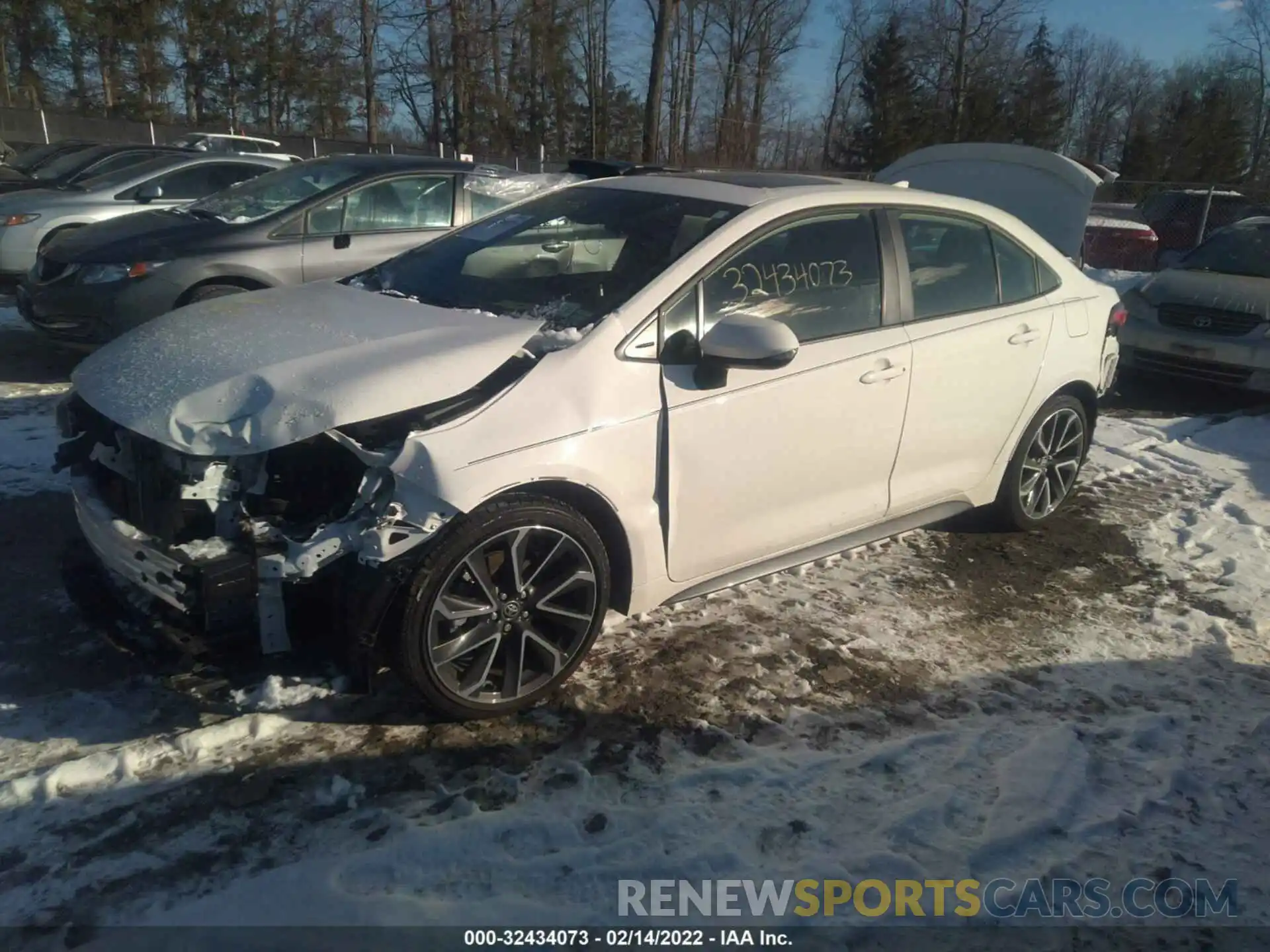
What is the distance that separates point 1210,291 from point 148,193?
9.75m

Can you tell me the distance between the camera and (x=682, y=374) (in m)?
3.50

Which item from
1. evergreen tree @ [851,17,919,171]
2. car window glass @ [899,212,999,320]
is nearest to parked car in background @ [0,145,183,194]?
car window glass @ [899,212,999,320]

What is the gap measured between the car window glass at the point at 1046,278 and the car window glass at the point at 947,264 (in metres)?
0.38

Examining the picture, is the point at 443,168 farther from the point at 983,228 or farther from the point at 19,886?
the point at 19,886

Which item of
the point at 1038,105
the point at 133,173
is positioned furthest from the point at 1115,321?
the point at 1038,105

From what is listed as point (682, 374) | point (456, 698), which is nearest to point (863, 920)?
point (456, 698)

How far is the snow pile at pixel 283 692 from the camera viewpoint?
10.4ft

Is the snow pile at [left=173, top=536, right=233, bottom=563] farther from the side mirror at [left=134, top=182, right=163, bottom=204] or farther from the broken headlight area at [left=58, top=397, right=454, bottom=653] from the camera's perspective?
the side mirror at [left=134, top=182, right=163, bottom=204]

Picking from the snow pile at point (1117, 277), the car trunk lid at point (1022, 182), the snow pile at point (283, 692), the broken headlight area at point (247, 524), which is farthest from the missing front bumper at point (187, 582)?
the snow pile at point (1117, 277)

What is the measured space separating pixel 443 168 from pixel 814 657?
18.6 ft

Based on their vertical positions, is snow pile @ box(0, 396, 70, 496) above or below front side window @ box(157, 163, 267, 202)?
below

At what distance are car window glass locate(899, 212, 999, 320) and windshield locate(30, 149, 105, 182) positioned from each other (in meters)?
13.5

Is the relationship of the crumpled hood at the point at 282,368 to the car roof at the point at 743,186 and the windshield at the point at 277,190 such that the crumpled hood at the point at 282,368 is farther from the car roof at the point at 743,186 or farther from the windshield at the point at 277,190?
the windshield at the point at 277,190

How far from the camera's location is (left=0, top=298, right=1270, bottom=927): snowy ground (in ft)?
8.63
